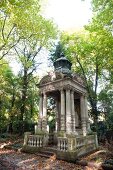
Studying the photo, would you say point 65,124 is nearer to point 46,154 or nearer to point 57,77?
point 46,154

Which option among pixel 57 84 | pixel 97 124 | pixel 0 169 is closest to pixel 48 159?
pixel 0 169

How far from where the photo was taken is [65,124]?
532 inches

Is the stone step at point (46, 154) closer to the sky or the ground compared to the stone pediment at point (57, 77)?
closer to the ground

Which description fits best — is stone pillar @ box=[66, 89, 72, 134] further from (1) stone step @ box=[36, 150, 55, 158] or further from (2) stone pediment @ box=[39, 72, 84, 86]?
(1) stone step @ box=[36, 150, 55, 158]

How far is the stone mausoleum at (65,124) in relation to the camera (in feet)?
35.8

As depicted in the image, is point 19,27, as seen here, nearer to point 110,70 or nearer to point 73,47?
point 73,47

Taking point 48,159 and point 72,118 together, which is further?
point 72,118

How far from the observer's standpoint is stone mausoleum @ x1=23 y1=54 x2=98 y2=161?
35.8 feet

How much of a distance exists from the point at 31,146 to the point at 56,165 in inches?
154

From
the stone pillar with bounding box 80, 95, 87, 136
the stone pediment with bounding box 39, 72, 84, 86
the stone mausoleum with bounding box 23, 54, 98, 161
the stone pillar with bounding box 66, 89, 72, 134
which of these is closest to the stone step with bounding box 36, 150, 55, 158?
the stone mausoleum with bounding box 23, 54, 98, 161

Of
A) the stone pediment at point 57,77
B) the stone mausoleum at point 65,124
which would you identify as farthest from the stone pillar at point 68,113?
the stone pediment at point 57,77

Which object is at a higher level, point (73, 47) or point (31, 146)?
point (73, 47)

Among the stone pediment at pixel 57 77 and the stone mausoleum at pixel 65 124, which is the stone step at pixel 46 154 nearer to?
the stone mausoleum at pixel 65 124

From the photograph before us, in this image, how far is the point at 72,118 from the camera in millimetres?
13695
